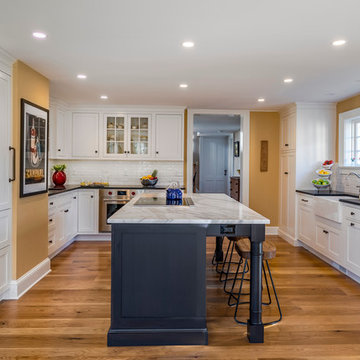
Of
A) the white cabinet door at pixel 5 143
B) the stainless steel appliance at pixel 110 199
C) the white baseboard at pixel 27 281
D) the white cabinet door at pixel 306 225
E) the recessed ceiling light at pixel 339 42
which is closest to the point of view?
the recessed ceiling light at pixel 339 42

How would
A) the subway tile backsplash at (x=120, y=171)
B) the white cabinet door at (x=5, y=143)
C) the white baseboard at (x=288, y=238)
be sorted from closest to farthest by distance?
the white cabinet door at (x=5, y=143), the white baseboard at (x=288, y=238), the subway tile backsplash at (x=120, y=171)

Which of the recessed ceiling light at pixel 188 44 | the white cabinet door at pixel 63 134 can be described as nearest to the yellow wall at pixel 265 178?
the white cabinet door at pixel 63 134

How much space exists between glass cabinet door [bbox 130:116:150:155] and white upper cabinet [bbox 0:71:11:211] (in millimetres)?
2896

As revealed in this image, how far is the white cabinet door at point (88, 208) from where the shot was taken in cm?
562

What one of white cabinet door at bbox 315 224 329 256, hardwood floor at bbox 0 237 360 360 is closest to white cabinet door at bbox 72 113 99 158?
hardwood floor at bbox 0 237 360 360

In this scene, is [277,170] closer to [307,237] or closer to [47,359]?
[307,237]

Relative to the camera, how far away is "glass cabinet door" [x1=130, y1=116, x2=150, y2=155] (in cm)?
598

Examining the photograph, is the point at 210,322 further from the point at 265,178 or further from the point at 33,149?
the point at 265,178

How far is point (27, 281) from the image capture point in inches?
137

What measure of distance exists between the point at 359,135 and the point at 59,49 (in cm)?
439

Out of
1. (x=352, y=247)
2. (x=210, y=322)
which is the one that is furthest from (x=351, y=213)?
(x=210, y=322)

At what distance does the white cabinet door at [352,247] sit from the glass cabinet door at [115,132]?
12.9 ft

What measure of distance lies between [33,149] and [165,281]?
7.28ft

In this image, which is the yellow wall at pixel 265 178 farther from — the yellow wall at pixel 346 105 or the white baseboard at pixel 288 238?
the yellow wall at pixel 346 105
